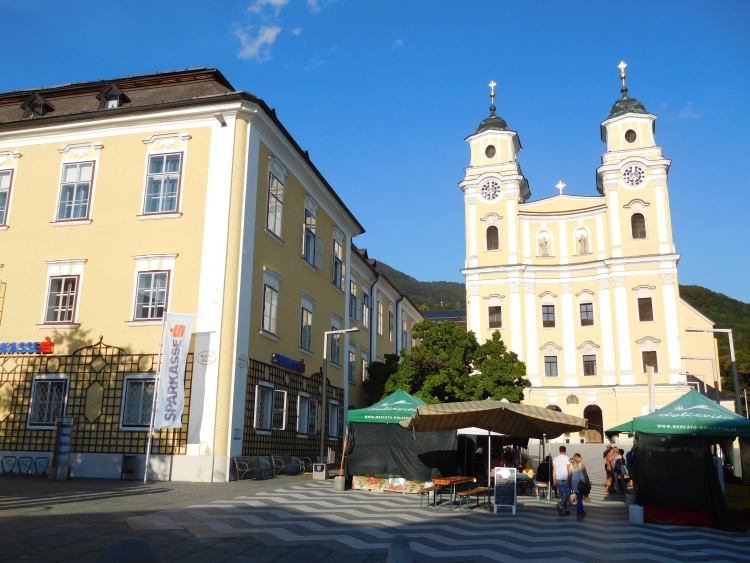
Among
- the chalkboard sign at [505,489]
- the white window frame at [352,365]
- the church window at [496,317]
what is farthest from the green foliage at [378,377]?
the church window at [496,317]

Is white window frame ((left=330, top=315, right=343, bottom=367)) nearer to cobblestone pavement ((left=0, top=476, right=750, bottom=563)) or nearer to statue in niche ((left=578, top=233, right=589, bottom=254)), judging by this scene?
cobblestone pavement ((left=0, top=476, right=750, bottom=563))

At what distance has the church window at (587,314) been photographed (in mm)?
54656

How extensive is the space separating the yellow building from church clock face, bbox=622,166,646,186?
37971mm

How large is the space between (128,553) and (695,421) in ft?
42.8

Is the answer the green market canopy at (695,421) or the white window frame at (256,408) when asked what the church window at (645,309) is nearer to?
the white window frame at (256,408)

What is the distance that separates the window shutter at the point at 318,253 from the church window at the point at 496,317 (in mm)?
30284

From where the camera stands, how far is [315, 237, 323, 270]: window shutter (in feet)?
91.9

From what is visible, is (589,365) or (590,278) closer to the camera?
(589,365)

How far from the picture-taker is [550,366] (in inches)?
2152

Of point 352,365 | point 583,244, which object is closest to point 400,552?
point 352,365

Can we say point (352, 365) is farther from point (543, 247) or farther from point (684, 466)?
point (543, 247)

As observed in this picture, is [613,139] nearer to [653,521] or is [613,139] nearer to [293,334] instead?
[293,334]

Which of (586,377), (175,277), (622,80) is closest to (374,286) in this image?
(175,277)

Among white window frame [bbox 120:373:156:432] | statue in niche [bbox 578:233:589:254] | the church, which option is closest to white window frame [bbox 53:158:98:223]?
Answer: white window frame [bbox 120:373:156:432]
